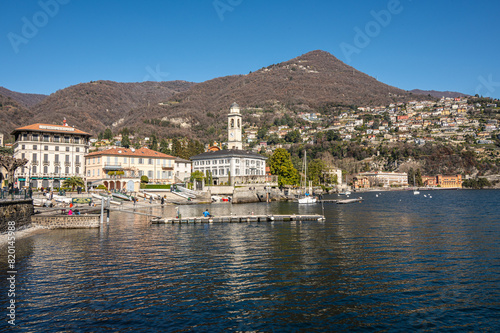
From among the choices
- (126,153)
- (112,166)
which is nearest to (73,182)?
(112,166)

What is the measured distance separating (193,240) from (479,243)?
2206 centimetres

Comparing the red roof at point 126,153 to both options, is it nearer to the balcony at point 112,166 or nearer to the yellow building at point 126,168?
the yellow building at point 126,168

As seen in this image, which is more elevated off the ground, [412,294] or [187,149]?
[187,149]

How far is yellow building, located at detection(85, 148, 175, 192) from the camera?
74.0 m

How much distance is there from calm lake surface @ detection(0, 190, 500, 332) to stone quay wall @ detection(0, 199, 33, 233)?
2.18m

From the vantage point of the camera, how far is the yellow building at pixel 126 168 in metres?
74.0

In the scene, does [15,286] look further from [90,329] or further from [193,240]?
[193,240]

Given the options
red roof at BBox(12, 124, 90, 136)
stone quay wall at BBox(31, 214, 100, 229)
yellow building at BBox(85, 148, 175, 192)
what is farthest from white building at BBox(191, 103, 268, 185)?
stone quay wall at BBox(31, 214, 100, 229)

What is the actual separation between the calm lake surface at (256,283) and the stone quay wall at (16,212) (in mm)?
2178

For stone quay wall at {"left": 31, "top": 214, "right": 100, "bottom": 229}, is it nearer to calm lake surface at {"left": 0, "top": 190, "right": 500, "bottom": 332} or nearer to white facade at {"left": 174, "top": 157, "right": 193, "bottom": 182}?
calm lake surface at {"left": 0, "top": 190, "right": 500, "bottom": 332}

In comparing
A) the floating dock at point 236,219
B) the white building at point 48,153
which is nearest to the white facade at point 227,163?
the white building at point 48,153

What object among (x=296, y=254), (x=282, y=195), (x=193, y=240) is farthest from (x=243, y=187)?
(x=296, y=254)

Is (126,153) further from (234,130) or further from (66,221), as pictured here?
(66,221)

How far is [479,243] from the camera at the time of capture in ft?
91.4
